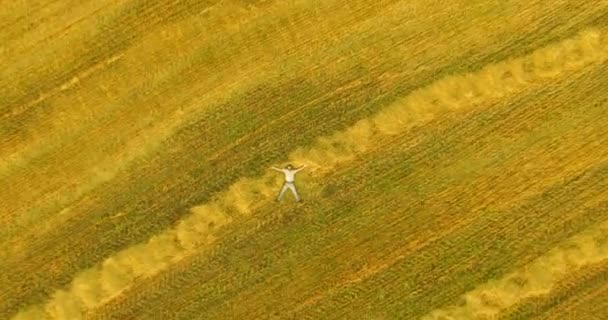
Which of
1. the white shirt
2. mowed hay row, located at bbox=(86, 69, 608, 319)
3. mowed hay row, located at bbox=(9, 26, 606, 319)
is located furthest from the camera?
mowed hay row, located at bbox=(86, 69, 608, 319)

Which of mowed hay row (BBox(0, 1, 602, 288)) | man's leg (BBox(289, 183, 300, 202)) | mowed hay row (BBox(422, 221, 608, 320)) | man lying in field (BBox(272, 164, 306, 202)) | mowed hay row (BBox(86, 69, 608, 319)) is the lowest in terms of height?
mowed hay row (BBox(422, 221, 608, 320))

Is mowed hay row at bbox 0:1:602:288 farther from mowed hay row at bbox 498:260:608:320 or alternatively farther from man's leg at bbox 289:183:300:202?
mowed hay row at bbox 498:260:608:320

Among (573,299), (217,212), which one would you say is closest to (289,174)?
(217,212)

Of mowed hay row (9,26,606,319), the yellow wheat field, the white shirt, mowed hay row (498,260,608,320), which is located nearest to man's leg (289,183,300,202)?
the white shirt

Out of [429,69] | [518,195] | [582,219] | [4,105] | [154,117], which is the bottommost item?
[582,219]

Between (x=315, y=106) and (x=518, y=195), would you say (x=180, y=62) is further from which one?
(x=518, y=195)

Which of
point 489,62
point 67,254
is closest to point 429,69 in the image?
point 489,62
